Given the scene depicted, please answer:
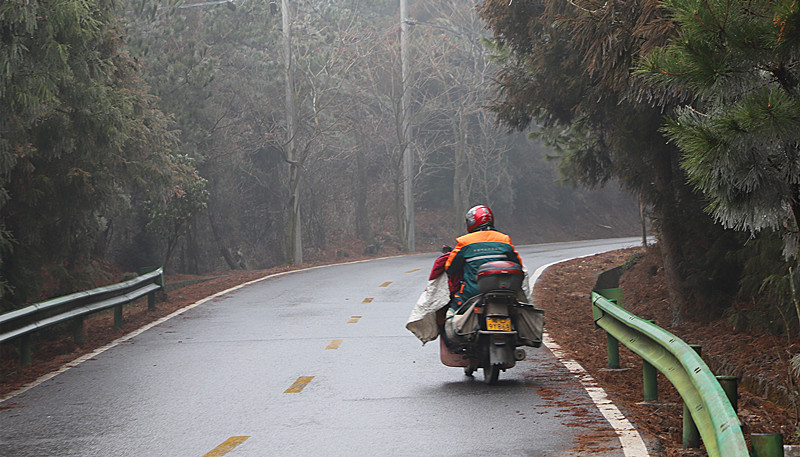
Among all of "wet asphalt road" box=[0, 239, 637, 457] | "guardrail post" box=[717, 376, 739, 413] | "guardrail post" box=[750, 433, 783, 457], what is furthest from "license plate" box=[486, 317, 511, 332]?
"guardrail post" box=[750, 433, 783, 457]

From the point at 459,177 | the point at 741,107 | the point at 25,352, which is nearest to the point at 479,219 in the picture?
the point at 741,107

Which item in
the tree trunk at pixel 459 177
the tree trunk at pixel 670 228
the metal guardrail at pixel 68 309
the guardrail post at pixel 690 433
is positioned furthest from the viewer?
the tree trunk at pixel 459 177

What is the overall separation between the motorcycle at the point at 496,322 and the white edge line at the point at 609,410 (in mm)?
760

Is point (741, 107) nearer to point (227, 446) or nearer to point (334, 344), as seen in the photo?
point (227, 446)

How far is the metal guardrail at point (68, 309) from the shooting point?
11.1m

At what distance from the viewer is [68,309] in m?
12.8

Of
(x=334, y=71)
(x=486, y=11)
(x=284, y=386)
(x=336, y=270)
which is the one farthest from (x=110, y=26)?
(x=334, y=71)

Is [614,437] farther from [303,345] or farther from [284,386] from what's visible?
[303,345]

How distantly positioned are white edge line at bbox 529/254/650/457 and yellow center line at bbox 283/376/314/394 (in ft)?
9.41

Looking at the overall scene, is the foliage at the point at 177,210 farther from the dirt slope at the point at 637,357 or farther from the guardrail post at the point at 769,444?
the guardrail post at the point at 769,444

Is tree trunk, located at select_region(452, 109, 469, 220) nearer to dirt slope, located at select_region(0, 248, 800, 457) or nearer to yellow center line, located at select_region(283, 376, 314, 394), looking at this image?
dirt slope, located at select_region(0, 248, 800, 457)

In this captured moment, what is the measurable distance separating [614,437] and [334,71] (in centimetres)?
3426

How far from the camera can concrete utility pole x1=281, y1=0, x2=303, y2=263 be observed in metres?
33.6

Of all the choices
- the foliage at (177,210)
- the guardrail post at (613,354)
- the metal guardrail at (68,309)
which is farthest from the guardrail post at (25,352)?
the foliage at (177,210)
